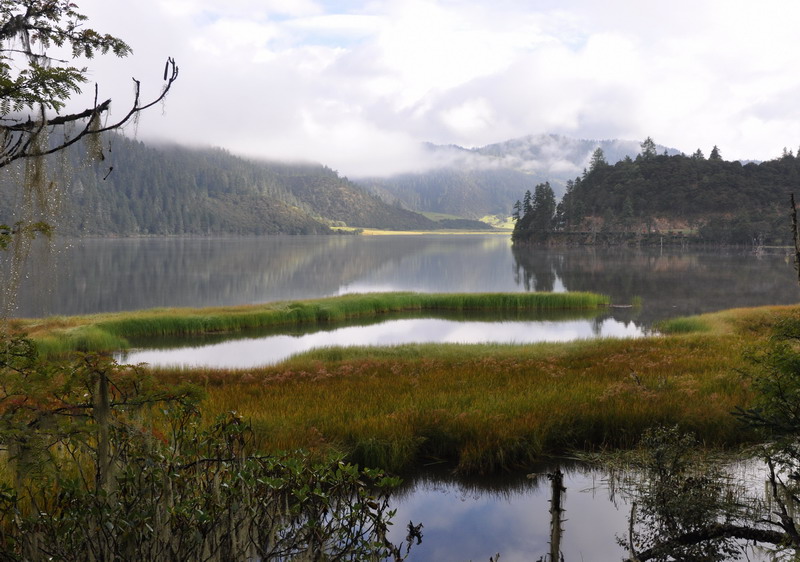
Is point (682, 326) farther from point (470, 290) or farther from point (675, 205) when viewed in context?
point (675, 205)

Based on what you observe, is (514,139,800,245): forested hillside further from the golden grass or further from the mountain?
the golden grass

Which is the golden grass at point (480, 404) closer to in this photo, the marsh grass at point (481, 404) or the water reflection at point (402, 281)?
the marsh grass at point (481, 404)

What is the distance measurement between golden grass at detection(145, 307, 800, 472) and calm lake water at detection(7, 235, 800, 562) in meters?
Result: 1.20

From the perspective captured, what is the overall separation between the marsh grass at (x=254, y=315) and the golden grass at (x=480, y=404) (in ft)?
48.1

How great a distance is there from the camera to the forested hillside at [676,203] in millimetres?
154500

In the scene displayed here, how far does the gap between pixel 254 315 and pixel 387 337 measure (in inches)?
466

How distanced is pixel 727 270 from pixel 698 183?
9988 centimetres

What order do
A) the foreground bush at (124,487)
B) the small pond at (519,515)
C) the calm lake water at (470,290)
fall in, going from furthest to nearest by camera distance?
the calm lake water at (470,290) → the small pond at (519,515) → the foreground bush at (124,487)

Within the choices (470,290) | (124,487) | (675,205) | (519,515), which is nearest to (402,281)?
(470,290)

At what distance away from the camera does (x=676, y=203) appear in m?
171

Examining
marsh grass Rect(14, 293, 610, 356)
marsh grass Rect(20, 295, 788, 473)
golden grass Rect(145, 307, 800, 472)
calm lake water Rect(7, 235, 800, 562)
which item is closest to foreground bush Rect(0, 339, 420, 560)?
calm lake water Rect(7, 235, 800, 562)

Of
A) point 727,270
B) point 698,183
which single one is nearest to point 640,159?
point 698,183

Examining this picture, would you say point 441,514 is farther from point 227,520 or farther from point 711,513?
point 227,520

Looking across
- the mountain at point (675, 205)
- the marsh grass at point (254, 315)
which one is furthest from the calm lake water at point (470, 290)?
the mountain at point (675, 205)
